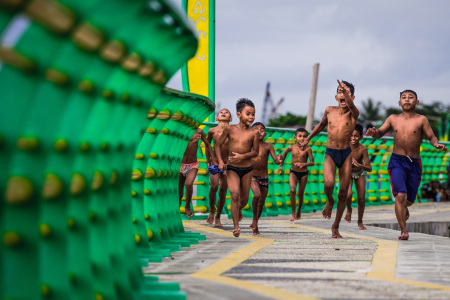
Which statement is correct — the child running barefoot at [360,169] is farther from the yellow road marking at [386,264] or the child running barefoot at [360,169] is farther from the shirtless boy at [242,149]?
the shirtless boy at [242,149]

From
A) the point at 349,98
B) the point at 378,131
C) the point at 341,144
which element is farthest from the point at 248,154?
the point at 378,131

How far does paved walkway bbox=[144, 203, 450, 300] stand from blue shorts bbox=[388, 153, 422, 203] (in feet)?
2.20

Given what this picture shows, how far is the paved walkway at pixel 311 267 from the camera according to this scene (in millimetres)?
4605

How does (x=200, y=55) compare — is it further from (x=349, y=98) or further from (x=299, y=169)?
(x=349, y=98)

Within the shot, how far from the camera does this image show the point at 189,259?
6715mm

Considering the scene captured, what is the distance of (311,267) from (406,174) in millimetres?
4109

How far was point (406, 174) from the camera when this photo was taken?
977cm

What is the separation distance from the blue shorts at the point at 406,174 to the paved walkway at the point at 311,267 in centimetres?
67

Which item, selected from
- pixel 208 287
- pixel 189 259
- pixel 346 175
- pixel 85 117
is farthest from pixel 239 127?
pixel 85 117

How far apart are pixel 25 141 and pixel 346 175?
23.0ft

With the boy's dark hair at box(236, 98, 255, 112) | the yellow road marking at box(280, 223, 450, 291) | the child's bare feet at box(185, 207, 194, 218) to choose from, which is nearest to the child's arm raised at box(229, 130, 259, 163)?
the boy's dark hair at box(236, 98, 255, 112)

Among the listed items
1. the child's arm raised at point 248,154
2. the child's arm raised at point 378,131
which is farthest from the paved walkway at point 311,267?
the child's arm raised at point 378,131

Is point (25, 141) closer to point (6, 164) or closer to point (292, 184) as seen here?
point (6, 164)

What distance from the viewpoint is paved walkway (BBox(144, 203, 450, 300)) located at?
461 cm
